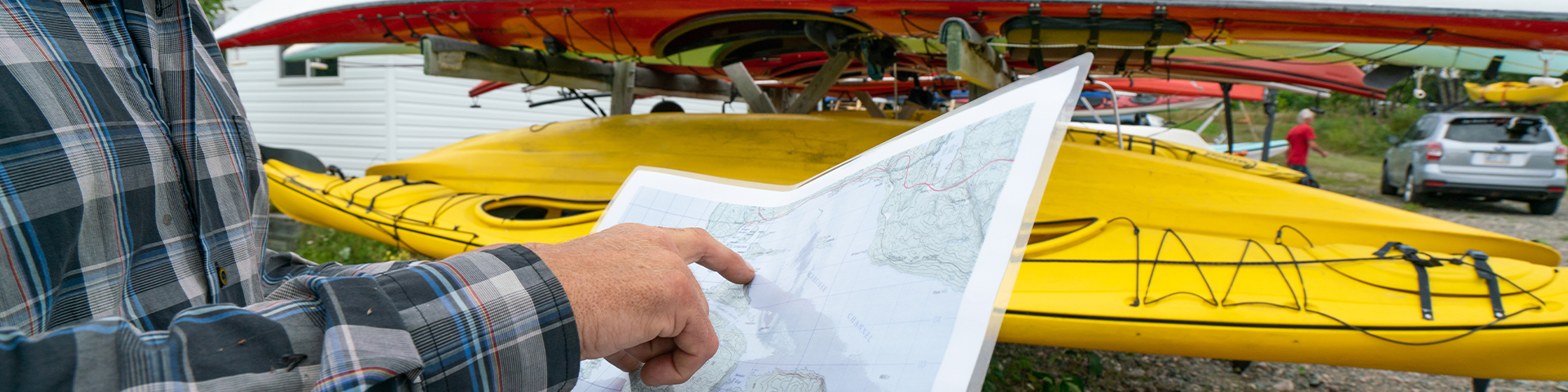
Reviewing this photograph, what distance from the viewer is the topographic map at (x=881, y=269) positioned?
0.70m

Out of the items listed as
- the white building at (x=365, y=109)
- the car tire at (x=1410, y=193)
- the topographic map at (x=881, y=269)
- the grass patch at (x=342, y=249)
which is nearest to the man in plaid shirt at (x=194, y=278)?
the topographic map at (x=881, y=269)

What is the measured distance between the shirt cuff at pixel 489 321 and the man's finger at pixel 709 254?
0.18m

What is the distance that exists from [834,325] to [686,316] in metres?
0.17

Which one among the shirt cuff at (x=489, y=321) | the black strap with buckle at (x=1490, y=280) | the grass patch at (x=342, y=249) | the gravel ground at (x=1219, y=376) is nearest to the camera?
the shirt cuff at (x=489, y=321)

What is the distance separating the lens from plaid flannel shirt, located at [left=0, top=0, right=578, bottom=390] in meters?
0.45

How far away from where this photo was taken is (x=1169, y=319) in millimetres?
2227

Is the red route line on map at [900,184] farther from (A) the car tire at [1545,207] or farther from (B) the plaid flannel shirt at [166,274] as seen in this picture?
(A) the car tire at [1545,207]

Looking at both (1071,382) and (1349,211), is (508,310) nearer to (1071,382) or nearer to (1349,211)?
(1071,382)

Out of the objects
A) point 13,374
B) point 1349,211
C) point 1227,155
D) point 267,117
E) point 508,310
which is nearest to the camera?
point 13,374

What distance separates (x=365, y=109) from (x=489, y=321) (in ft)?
28.8

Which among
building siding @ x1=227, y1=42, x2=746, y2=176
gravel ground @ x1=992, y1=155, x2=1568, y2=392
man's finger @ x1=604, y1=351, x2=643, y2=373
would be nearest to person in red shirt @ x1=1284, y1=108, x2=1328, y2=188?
gravel ground @ x1=992, y1=155, x2=1568, y2=392

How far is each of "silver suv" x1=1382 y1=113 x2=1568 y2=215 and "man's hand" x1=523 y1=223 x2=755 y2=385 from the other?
1041 centimetres

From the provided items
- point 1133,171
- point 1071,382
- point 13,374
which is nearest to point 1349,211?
point 1133,171

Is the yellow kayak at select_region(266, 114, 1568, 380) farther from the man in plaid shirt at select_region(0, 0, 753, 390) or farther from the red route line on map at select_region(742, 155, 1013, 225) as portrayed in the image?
the man in plaid shirt at select_region(0, 0, 753, 390)
